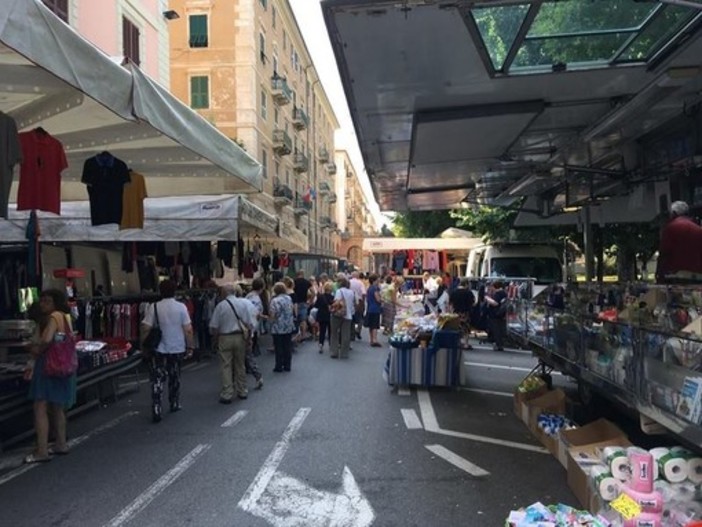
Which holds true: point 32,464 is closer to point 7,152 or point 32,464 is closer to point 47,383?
point 47,383

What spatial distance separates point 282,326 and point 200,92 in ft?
94.8

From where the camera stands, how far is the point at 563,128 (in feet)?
24.7

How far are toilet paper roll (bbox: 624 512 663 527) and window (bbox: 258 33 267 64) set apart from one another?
38.6m

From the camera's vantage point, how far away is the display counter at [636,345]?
170 inches

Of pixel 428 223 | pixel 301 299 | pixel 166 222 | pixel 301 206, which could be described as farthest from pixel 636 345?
pixel 301 206

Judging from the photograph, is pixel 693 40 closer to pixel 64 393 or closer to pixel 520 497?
pixel 520 497

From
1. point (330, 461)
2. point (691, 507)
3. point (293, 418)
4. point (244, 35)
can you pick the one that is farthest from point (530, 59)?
point (244, 35)

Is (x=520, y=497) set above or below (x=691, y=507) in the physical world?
below

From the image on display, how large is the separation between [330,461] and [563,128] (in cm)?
453

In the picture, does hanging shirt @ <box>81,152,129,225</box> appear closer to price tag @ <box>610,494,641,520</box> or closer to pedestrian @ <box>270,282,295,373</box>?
pedestrian @ <box>270,282,295,373</box>

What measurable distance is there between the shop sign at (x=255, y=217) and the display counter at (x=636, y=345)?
582cm

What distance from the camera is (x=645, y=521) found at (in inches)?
147

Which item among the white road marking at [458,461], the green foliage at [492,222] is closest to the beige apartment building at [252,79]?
the green foliage at [492,222]

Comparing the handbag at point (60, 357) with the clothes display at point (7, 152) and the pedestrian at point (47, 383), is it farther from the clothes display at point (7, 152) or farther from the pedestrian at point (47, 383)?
the clothes display at point (7, 152)
